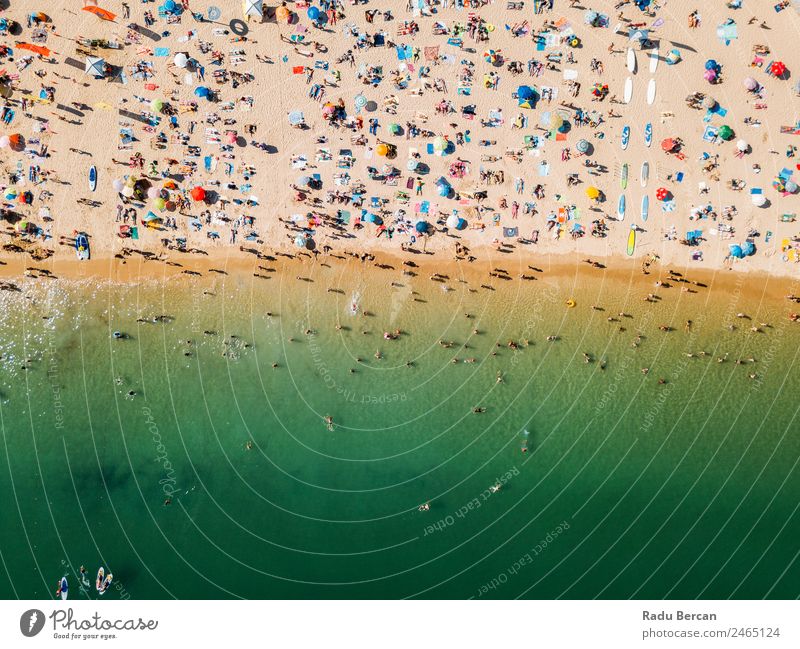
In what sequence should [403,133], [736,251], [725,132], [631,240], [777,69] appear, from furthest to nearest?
[403,133], [631,240], [736,251], [725,132], [777,69]

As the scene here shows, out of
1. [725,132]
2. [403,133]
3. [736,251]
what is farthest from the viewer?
[403,133]

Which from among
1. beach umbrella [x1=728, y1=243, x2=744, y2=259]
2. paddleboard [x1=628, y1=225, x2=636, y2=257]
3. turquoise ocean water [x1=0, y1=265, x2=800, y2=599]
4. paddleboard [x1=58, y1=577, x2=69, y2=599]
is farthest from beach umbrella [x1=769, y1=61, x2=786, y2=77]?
paddleboard [x1=58, y1=577, x2=69, y2=599]

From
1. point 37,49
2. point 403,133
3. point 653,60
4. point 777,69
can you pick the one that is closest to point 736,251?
point 777,69

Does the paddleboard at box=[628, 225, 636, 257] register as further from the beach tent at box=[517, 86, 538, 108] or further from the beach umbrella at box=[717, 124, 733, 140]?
the beach tent at box=[517, 86, 538, 108]

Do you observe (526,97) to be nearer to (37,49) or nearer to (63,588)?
(37,49)

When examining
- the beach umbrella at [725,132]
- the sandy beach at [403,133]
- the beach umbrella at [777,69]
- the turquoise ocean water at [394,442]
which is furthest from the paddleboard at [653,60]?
the turquoise ocean water at [394,442]

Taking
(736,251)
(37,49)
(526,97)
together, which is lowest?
(736,251)
